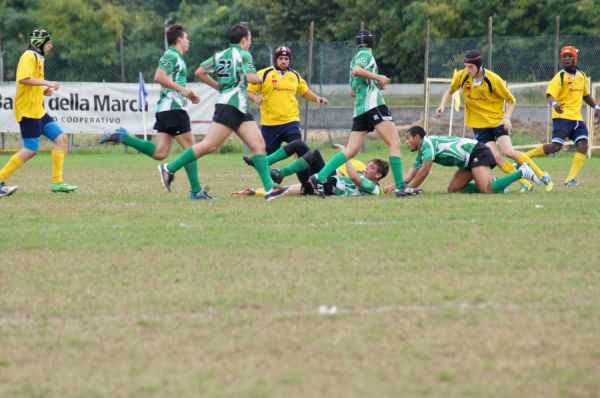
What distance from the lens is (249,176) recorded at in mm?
16734

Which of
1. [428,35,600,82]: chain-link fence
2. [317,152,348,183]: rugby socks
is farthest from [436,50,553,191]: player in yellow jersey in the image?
[428,35,600,82]: chain-link fence

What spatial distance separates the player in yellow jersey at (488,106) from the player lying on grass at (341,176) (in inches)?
49.4

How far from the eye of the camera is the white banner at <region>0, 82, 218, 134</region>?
2481cm

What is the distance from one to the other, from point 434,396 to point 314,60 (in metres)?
22.7

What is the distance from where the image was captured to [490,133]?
13133 mm

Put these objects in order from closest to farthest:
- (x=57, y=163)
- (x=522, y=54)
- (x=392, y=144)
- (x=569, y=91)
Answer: (x=392, y=144) → (x=57, y=163) → (x=569, y=91) → (x=522, y=54)

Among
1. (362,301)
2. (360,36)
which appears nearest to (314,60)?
(360,36)

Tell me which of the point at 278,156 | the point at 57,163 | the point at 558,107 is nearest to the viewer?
the point at 278,156

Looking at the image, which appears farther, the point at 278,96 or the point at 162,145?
the point at 278,96

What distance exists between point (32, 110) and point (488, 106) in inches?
213

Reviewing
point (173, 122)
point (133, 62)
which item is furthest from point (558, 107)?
point (133, 62)

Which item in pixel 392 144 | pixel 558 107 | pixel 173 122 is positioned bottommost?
pixel 392 144

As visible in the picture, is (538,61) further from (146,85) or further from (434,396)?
(434,396)

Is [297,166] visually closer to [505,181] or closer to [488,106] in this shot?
[505,181]
